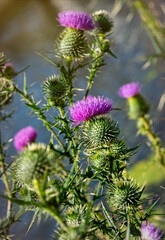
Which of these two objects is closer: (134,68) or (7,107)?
(7,107)

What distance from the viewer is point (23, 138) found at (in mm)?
996

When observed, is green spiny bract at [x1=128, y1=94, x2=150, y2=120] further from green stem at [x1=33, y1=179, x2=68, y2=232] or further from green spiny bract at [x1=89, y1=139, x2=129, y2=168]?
green stem at [x1=33, y1=179, x2=68, y2=232]

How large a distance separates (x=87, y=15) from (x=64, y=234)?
755mm

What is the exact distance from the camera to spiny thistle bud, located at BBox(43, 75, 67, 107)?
821mm

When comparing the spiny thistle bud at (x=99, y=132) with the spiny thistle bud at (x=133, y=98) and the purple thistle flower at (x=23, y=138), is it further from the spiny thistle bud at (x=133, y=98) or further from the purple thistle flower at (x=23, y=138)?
the spiny thistle bud at (x=133, y=98)

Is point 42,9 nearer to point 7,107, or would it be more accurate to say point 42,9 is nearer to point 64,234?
point 7,107

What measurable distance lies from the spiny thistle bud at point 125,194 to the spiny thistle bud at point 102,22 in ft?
2.03

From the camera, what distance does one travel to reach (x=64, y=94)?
0.87 metres

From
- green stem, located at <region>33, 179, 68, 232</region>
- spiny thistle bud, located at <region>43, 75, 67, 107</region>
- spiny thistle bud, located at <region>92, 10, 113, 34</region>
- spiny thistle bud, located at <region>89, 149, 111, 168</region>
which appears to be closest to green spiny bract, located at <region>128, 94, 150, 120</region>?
spiny thistle bud, located at <region>92, 10, 113, 34</region>

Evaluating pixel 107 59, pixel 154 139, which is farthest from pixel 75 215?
pixel 107 59

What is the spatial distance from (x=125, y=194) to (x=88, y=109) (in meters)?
0.26

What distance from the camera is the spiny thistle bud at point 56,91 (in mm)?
821

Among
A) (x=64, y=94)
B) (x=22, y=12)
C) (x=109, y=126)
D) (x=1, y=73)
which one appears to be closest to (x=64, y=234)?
(x=109, y=126)

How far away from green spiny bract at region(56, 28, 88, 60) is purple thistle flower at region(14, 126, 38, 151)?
323 mm
